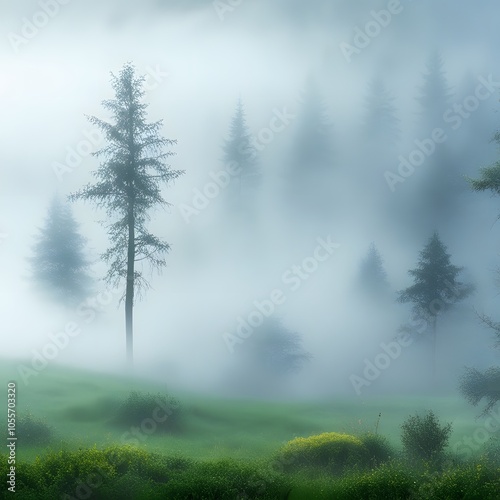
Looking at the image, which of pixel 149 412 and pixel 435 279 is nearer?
pixel 149 412

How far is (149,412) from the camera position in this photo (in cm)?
2258

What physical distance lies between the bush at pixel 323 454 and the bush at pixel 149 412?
583cm

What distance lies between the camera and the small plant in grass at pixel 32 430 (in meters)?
19.1

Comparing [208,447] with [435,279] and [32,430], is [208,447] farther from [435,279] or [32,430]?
[435,279]

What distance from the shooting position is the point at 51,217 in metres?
46.2

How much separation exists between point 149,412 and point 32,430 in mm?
4582

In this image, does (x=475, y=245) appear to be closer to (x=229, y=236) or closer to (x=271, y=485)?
(x=229, y=236)

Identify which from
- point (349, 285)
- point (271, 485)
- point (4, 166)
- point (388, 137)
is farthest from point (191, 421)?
point (4, 166)

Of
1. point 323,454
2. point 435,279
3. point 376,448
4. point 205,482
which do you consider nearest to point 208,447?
point 323,454

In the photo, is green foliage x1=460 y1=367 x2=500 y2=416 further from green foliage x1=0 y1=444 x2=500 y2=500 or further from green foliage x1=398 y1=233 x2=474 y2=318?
green foliage x1=398 y1=233 x2=474 y2=318

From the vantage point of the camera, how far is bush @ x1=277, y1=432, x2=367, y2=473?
58.6 ft

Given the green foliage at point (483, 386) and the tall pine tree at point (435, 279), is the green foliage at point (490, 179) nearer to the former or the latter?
the green foliage at point (483, 386)

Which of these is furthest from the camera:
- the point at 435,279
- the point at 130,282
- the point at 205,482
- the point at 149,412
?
the point at 435,279

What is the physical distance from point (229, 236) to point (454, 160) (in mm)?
36474
